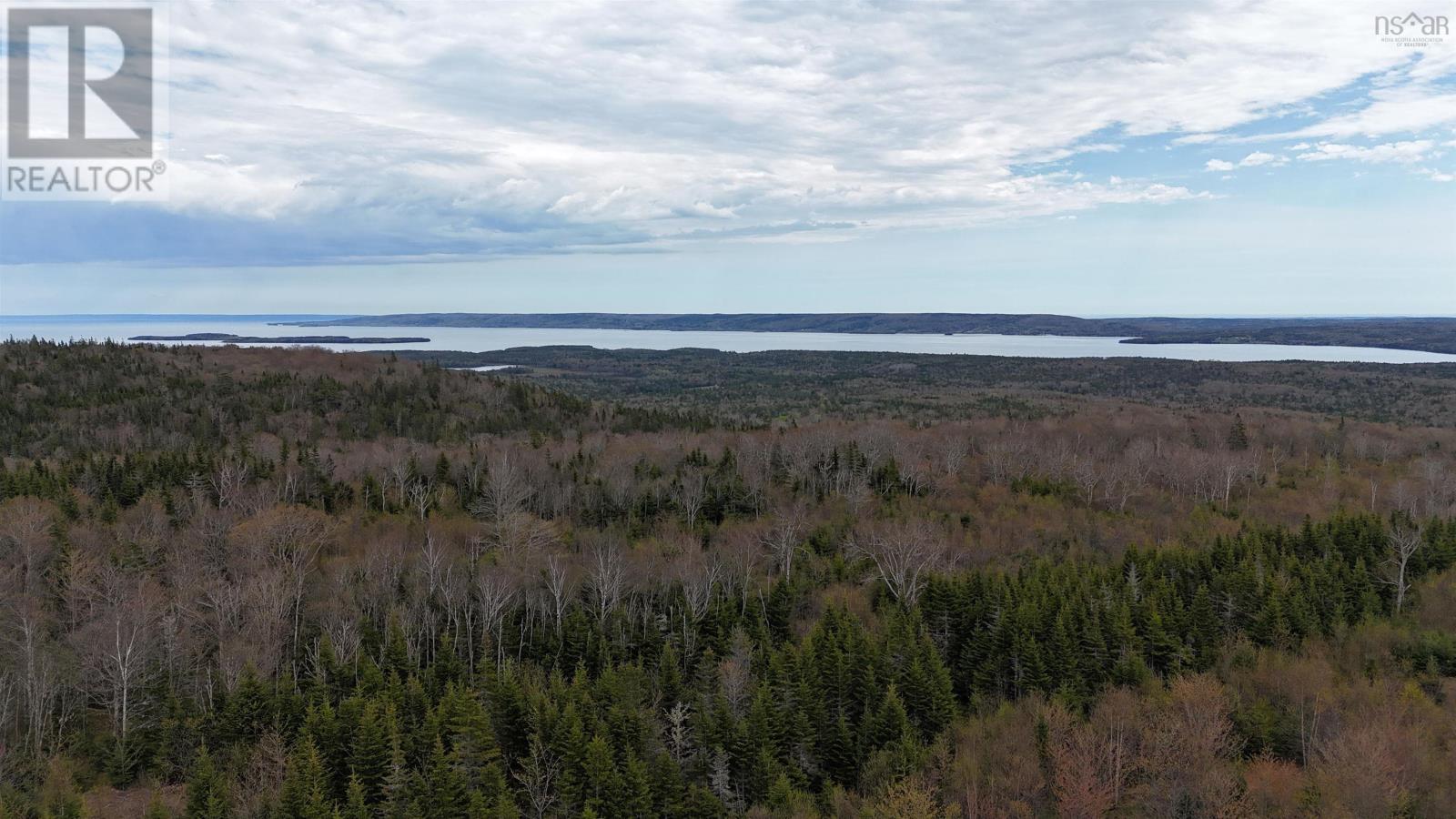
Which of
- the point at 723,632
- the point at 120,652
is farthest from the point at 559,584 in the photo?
the point at 120,652

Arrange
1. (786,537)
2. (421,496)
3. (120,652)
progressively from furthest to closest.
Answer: (421,496)
(786,537)
(120,652)

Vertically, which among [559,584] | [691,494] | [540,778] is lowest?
[540,778]

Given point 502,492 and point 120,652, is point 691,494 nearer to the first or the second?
point 502,492

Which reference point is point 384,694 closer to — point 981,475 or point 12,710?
point 12,710

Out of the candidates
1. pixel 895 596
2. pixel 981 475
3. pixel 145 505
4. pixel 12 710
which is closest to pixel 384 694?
pixel 12 710

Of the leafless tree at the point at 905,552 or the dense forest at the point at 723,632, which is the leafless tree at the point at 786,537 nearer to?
the dense forest at the point at 723,632

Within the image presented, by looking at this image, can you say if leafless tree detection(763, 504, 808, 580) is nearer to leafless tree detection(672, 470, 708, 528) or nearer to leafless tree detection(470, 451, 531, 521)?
leafless tree detection(672, 470, 708, 528)

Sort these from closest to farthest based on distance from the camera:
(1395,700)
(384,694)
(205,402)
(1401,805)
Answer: (1401,805) → (384,694) → (1395,700) → (205,402)

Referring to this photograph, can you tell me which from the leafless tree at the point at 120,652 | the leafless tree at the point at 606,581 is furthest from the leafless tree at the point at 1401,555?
the leafless tree at the point at 120,652

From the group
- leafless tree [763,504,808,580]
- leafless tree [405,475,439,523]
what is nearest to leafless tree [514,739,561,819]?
leafless tree [763,504,808,580]
